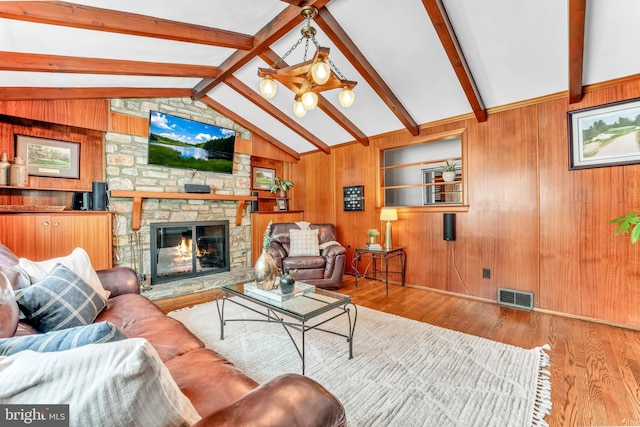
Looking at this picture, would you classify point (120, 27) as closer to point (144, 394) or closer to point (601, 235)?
point (144, 394)

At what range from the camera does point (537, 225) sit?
3236 mm

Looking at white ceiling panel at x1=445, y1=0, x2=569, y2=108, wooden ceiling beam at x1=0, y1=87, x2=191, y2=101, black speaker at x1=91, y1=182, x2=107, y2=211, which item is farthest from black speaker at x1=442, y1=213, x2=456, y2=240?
black speaker at x1=91, y1=182, x2=107, y2=211

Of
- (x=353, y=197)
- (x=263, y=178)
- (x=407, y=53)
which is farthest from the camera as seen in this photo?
(x=263, y=178)

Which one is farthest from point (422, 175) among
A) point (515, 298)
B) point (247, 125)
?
point (247, 125)

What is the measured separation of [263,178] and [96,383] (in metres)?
5.22

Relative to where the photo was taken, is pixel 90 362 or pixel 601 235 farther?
pixel 601 235

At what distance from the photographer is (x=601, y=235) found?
2873 millimetres

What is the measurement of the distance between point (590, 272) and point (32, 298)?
4551 millimetres

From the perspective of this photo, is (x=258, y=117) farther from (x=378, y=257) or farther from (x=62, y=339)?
(x=62, y=339)

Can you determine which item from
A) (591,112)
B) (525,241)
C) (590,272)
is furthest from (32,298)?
(591,112)

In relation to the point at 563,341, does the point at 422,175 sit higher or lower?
higher

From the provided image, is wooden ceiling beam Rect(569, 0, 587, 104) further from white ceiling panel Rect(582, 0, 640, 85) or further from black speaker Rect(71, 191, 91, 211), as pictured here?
black speaker Rect(71, 191, 91, 211)

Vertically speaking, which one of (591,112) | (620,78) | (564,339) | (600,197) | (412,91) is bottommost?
(564,339)

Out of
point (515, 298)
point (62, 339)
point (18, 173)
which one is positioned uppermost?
point (18, 173)
